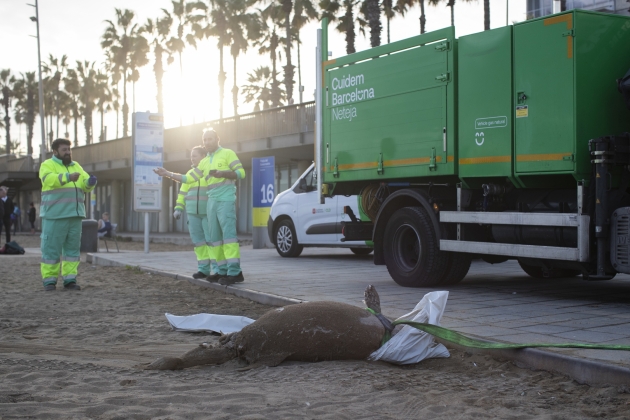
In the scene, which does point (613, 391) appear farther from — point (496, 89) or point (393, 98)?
point (393, 98)

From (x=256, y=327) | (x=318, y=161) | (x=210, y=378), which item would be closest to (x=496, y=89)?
(x=318, y=161)

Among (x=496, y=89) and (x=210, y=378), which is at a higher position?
(x=496, y=89)

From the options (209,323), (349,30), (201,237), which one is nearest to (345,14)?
(349,30)

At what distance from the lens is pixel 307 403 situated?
12.7ft

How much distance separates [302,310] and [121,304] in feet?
12.5

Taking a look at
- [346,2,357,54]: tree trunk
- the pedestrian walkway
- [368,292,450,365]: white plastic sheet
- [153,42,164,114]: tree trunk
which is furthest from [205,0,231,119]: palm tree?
[368,292,450,365]: white plastic sheet

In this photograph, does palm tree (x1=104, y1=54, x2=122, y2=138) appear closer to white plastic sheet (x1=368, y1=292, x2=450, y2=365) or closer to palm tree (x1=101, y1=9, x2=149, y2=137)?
palm tree (x1=101, y1=9, x2=149, y2=137)

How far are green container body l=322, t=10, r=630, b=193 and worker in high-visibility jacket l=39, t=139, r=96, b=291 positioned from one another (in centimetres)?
354

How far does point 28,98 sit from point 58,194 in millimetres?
71354

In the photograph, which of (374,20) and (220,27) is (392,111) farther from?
(220,27)

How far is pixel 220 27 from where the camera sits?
46.8m

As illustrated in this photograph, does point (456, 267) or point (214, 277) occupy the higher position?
point (456, 267)

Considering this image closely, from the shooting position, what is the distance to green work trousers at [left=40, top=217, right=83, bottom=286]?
386 inches

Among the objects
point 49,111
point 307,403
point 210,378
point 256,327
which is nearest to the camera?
point 307,403
